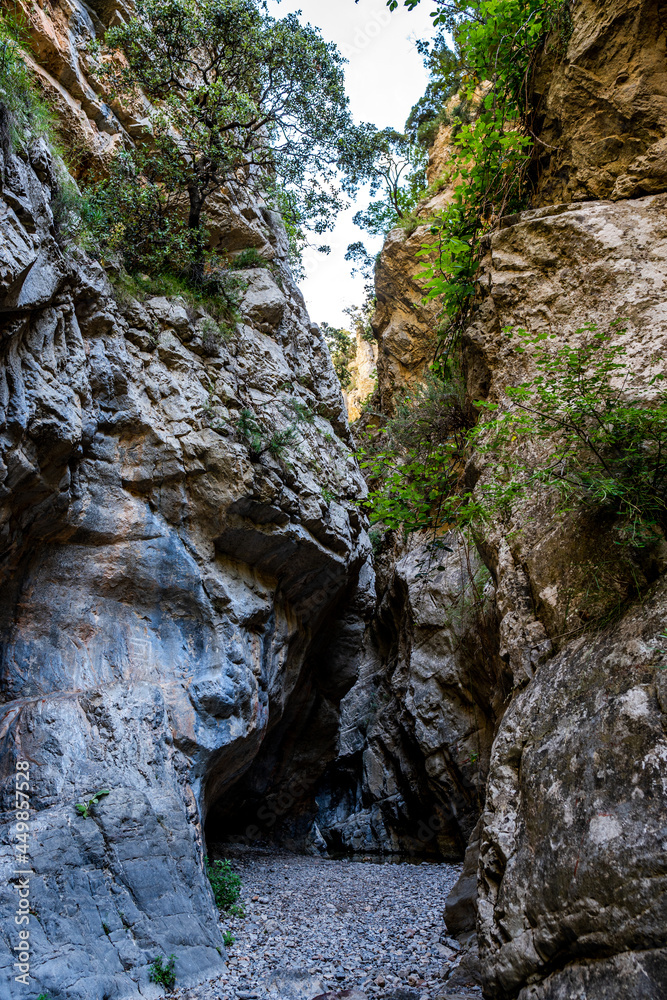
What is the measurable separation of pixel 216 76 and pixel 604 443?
1113 centimetres

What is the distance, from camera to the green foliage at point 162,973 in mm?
5512

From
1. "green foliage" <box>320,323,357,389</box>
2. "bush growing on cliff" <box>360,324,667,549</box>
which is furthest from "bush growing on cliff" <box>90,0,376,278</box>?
"green foliage" <box>320,323,357,389</box>

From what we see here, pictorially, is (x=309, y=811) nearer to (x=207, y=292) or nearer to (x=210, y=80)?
(x=207, y=292)

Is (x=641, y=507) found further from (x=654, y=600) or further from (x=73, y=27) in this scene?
(x=73, y=27)

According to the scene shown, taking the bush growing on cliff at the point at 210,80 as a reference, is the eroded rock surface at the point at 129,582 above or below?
below

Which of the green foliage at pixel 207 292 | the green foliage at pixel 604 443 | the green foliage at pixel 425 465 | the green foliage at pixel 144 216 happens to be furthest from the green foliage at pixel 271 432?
the green foliage at pixel 604 443

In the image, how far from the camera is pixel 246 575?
32.2ft

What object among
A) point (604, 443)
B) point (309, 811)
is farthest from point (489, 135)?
point (309, 811)

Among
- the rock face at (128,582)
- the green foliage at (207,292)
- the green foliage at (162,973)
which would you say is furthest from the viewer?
the green foliage at (207,292)

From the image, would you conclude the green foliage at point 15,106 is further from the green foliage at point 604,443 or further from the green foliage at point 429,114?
the green foliage at point 429,114

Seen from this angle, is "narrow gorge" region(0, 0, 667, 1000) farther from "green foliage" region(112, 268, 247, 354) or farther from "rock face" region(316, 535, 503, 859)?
"rock face" region(316, 535, 503, 859)

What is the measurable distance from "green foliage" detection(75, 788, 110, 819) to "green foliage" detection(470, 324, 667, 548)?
5.41 m
